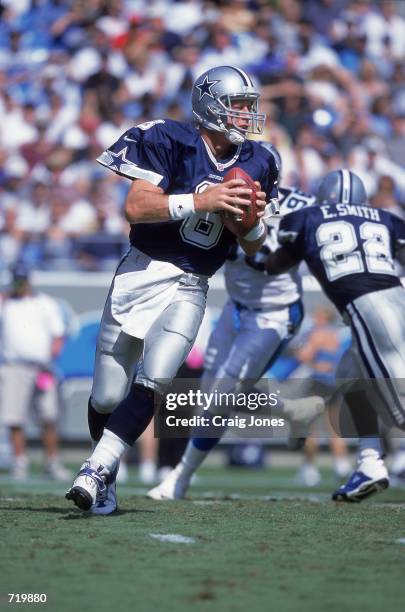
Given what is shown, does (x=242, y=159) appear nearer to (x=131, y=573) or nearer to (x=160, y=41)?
(x=131, y=573)

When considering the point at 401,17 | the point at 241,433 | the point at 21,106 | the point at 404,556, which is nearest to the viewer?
the point at 404,556

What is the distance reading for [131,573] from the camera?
3.53 m

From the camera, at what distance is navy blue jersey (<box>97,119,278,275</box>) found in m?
4.81

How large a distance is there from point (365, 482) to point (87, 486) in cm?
199

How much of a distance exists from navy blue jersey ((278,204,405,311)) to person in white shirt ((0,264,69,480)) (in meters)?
5.02

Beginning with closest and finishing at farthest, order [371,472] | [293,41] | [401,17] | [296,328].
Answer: [371,472], [296,328], [293,41], [401,17]

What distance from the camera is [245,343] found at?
6.69m

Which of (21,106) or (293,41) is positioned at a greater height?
(293,41)

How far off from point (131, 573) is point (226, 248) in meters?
1.97

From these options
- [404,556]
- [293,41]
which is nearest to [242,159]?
[404,556]

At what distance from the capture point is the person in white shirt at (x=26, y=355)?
10.7m

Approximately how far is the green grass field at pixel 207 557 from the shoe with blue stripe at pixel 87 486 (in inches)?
4.2

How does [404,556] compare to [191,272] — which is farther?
[191,272]

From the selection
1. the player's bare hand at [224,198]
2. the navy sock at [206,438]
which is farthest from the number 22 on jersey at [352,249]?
the player's bare hand at [224,198]
